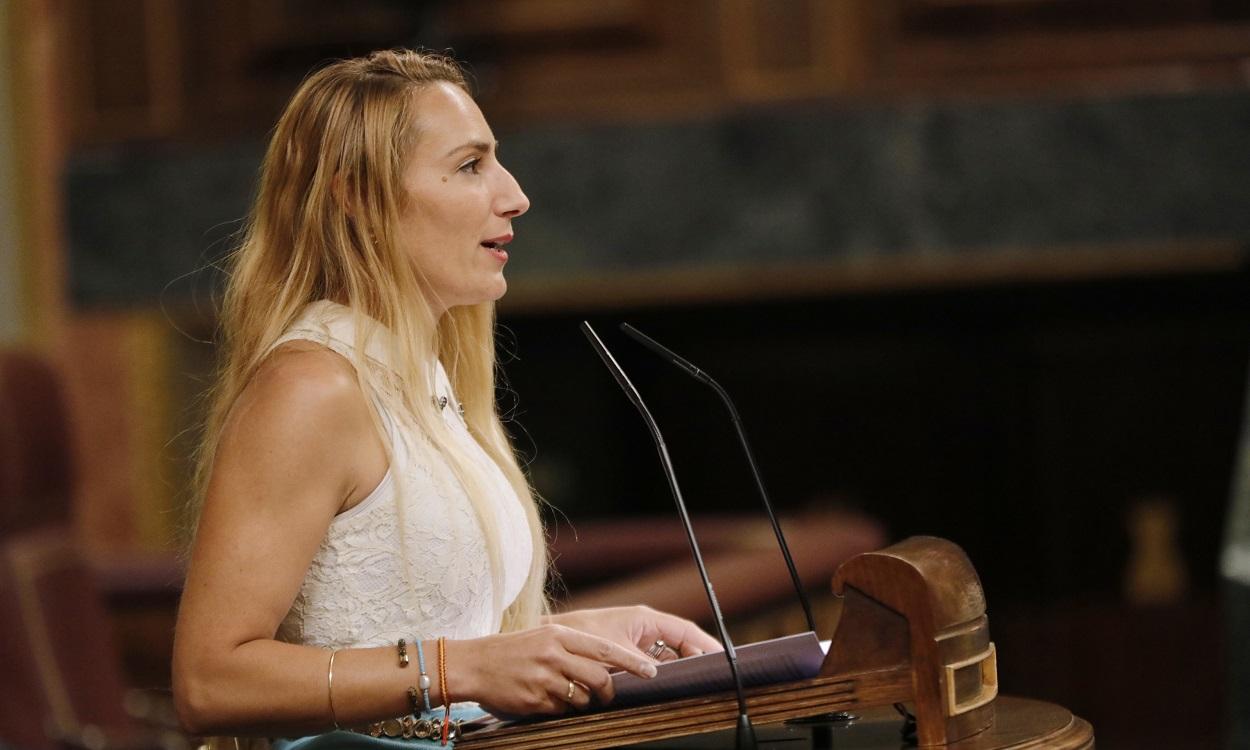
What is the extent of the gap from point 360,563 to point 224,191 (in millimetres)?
3189

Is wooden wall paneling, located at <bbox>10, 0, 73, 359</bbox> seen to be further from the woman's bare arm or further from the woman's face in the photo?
the woman's bare arm

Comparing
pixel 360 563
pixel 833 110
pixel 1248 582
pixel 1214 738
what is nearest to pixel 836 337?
pixel 833 110

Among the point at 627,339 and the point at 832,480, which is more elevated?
the point at 627,339

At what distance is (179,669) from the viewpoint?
143 cm

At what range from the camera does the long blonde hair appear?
1568 millimetres

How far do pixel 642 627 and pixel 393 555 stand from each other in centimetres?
A: 28

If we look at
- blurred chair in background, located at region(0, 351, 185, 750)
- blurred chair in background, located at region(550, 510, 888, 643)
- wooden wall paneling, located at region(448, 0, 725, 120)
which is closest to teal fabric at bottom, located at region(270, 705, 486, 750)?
blurred chair in background, located at region(550, 510, 888, 643)

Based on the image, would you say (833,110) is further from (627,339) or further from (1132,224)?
(627,339)

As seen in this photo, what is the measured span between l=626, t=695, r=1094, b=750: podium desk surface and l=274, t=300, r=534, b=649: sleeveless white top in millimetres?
280

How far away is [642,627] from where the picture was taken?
1664 millimetres

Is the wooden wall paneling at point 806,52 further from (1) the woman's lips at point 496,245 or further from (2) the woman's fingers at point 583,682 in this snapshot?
(2) the woman's fingers at point 583,682

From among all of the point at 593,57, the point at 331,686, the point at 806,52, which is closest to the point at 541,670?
the point at 331,686

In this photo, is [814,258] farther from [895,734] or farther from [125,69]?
[895,734]

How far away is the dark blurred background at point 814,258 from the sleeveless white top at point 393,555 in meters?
1.98
